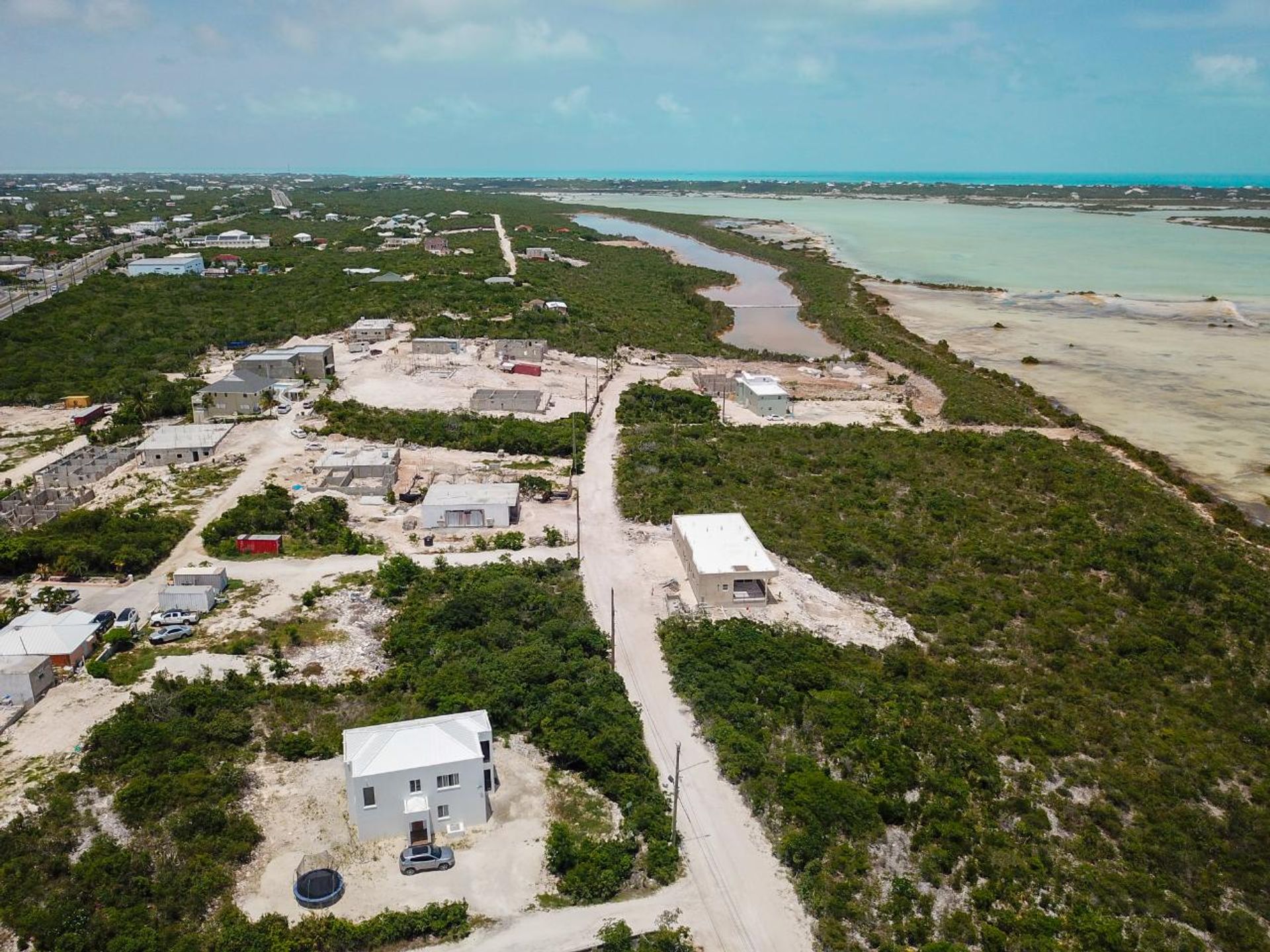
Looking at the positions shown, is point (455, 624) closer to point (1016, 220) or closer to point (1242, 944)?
point (1242, 944)

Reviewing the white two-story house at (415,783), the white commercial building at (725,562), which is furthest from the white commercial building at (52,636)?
the white commercial building at (725,562)

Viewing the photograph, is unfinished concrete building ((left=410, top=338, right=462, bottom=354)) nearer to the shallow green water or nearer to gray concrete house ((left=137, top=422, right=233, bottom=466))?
gray concrete house ((left=137, top=422, right=233, bottom=466))

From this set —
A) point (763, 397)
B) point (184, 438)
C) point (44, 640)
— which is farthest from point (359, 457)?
point (763, 397)

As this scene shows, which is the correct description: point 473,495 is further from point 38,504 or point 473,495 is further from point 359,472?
point 38,504

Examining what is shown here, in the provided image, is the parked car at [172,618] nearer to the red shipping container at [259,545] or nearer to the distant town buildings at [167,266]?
the red shipping container at [259,545]

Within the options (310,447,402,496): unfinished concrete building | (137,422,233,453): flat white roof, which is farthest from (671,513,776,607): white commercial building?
(137,422,233,453): flat white roof
